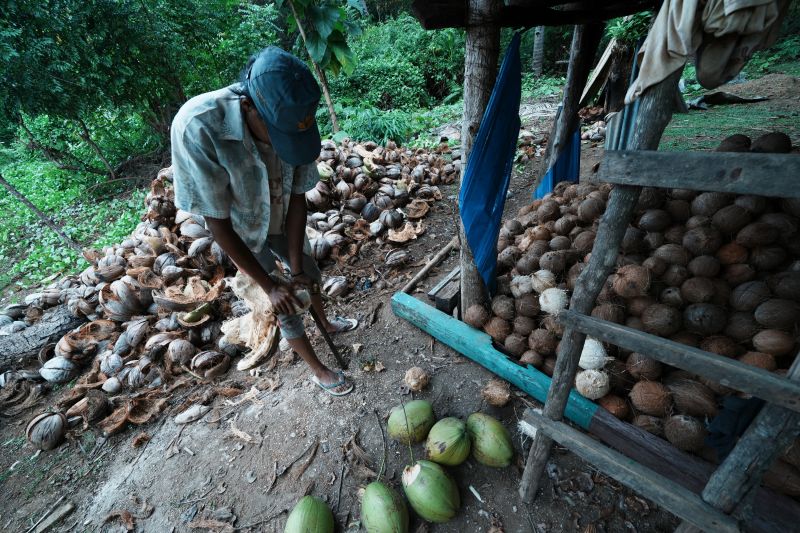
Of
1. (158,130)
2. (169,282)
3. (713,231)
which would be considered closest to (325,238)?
(169,282)

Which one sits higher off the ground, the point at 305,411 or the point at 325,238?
the point at 325,238

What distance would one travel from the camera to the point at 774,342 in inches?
71.3

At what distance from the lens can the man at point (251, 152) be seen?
65.1 inches

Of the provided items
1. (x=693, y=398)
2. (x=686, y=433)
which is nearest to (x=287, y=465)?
(x=686, y=433)

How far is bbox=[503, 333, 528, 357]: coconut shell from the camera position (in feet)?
8.36

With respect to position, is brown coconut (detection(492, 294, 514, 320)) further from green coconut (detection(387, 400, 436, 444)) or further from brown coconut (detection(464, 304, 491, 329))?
green coconut (detection(387, 400, 436, 444))

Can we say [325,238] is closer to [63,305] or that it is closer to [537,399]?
[537,399]

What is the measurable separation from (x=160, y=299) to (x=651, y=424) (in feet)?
14.1

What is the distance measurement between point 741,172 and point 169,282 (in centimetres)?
459

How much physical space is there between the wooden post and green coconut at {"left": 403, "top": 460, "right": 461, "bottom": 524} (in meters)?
0.44

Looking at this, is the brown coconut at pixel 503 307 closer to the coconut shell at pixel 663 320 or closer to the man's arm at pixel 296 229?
the coconut shell at pixel 663 320

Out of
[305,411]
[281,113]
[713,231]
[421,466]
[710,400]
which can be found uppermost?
[281,113]

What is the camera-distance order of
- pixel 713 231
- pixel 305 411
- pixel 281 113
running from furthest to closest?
pixel 305 411
pixel 713 231
pixel 281 113

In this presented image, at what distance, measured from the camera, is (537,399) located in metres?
2.49
